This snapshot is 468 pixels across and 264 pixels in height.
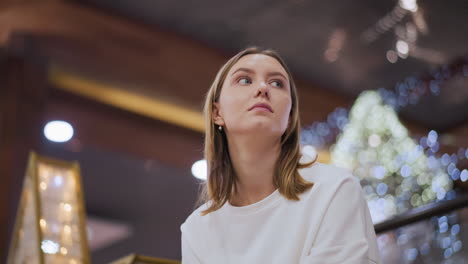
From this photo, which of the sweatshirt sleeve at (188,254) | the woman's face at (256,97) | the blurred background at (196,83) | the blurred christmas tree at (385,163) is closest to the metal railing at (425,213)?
the woman's face at (256,97)

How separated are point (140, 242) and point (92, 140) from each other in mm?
3396

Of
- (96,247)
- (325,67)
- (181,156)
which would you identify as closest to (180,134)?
(181,156)

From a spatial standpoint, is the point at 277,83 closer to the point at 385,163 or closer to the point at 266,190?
the point at 266,190

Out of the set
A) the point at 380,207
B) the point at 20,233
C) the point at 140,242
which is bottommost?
the point at 20,233

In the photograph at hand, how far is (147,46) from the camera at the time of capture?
649 cm

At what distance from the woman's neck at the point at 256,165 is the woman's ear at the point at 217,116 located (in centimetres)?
9

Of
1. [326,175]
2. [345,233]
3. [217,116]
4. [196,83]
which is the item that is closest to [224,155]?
[217,116]

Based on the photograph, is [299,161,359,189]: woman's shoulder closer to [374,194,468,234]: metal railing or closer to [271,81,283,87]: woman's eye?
[271,81,283,87]: woman's eye

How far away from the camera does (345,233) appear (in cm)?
134

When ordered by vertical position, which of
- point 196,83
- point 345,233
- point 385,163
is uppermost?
point 196,83

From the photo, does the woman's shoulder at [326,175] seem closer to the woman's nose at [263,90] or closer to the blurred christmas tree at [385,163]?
the woman's nose at [263,90]

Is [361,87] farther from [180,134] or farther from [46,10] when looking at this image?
[46,10]

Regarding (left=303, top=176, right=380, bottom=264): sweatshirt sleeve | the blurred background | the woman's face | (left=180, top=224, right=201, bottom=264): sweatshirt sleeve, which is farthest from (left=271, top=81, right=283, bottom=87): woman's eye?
the blurred background

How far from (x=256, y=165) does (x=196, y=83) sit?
17.5 feet
